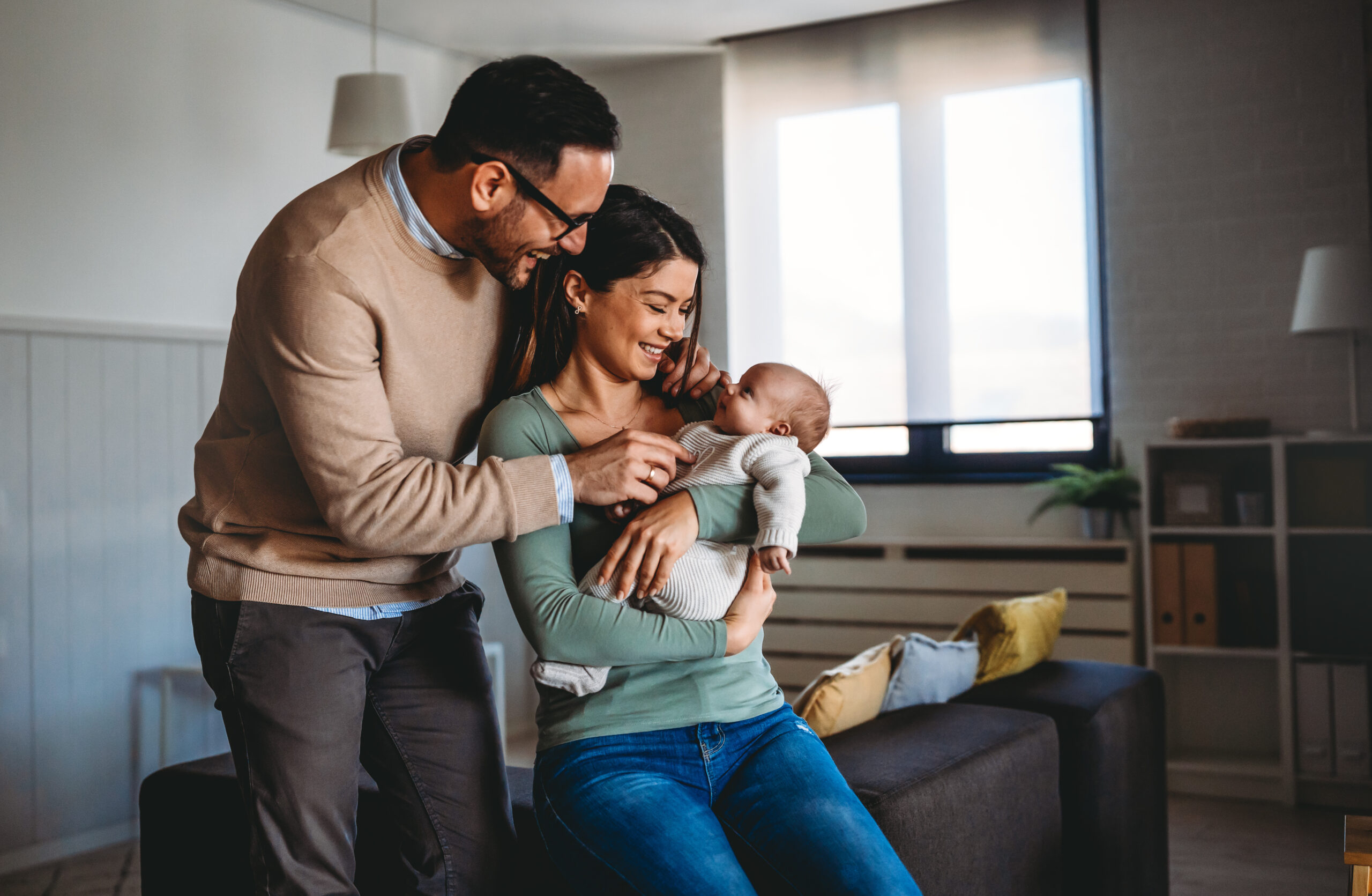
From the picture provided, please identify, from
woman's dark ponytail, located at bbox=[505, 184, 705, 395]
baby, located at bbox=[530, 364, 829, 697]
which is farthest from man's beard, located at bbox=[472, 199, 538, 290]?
baby, located at bbox=[530, 364, 829, 697]

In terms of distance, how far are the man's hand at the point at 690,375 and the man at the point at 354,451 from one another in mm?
219

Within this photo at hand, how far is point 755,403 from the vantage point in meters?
1.73

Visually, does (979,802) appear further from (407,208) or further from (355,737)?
(407,208)

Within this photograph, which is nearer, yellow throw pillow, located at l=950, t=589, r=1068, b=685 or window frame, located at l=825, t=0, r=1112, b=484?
yellow throw pillow, located at l=950, t=589, r=1068, b=685

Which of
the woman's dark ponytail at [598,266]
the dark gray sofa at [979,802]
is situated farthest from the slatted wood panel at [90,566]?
the woman's dark ponytail at [598,266]

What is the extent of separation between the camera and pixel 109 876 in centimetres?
346

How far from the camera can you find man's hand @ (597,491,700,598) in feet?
4.84

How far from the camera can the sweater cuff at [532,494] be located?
1.43 metres

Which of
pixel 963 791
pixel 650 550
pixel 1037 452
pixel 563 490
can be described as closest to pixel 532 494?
pixel 563 490

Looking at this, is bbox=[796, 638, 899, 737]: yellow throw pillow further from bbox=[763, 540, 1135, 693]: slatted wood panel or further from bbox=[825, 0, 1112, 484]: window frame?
bbox=[763, 540, 1135, 693]: slatted wood panel

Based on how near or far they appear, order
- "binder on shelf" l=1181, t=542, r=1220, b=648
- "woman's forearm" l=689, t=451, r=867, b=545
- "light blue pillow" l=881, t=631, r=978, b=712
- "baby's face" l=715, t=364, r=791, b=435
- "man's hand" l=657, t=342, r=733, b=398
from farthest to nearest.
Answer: "binder on shelf" l=1181, t=542, r=1220, b=648 → "light blue pillow" l=881, t=631, r=978, b=712 → "man's hand" l=657, t=342, r=733, b=398 → "baby's face" l=715, t=364, r=791, b=435 → "woman's forearm" l=689, t=451, r=867, b=545

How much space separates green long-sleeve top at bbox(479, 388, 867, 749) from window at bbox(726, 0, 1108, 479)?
3.30 m

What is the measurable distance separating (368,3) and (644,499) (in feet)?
12.1

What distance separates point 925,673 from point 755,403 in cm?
90
